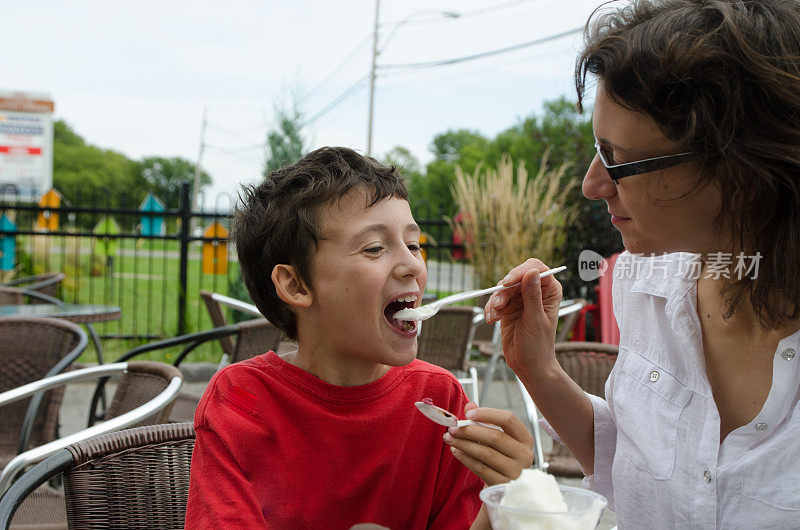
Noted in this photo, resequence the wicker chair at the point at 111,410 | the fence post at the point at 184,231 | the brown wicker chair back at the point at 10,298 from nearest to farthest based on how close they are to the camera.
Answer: the wicker chair at the point at 111,410 → the brown wicker chair back at the point at 10,298 → the fence post at the point at 184,231

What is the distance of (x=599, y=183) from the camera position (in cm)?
123

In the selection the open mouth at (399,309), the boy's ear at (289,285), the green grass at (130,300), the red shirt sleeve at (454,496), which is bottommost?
the green grass at (130,300)

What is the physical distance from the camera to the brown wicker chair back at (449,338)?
407cm

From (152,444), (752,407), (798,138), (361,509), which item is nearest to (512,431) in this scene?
(361,509)

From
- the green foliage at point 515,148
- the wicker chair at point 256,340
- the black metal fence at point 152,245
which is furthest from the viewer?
the green foliage at point 515,148

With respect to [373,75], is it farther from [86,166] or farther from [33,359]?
[86,166]

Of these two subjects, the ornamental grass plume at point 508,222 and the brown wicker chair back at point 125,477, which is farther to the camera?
the ornamental grass plume at point 508,222

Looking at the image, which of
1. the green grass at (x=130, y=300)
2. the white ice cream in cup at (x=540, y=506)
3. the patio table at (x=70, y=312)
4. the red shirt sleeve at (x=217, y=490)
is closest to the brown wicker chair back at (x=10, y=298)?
the green grass at (x=130, y=300)

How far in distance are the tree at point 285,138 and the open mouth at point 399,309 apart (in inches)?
246

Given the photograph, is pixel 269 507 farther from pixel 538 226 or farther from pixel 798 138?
pixel 538 226

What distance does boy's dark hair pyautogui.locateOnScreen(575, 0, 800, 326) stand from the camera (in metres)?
1.07

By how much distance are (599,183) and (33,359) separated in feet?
7.76

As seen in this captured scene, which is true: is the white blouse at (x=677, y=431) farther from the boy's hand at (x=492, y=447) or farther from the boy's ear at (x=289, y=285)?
the boy's ear at (x=289, y=285)

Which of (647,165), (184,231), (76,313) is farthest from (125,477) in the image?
(184,231)
